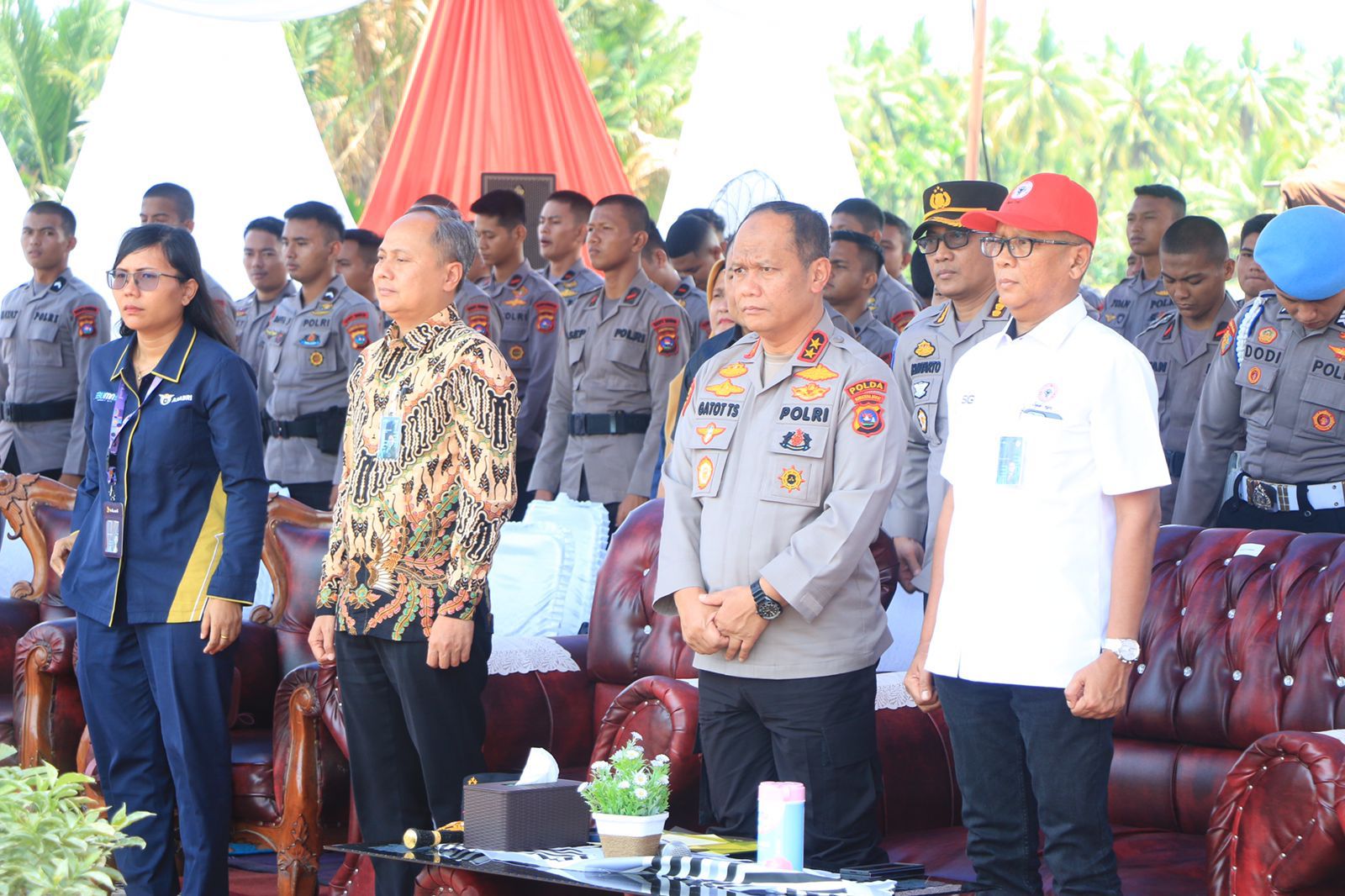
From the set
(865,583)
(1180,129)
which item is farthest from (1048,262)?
(1180,129)

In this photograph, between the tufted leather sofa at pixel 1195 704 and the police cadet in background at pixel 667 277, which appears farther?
the police cadet in background at pixel 667 277

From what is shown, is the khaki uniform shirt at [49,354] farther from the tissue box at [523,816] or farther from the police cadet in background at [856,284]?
the tissue box at [523,816]

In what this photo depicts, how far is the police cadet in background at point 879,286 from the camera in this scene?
24.4 feet

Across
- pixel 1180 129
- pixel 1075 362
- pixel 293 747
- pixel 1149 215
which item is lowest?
pixel 293 747

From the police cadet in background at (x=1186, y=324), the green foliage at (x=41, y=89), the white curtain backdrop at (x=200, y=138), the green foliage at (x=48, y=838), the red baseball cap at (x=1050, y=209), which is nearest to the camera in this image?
the green foliage at (x=48, y=838)

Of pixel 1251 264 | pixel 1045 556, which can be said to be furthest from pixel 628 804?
pixel 1251 264

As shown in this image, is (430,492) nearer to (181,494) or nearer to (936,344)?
(181,494)

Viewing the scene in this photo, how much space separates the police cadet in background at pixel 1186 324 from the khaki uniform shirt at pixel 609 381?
1.80 metres

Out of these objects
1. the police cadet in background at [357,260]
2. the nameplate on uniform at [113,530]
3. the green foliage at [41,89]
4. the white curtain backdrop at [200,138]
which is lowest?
the nameplate on uniform at [113,530]

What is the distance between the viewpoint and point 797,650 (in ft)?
10.2

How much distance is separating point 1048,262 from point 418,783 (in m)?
1.71

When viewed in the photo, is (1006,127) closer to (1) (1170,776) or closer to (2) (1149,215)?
(2) (1149,215)

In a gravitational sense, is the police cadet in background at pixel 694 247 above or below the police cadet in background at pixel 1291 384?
above

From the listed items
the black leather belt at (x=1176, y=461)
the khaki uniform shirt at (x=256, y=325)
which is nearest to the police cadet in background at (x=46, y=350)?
the khaki uniform shirt at (x=256, y=325)
